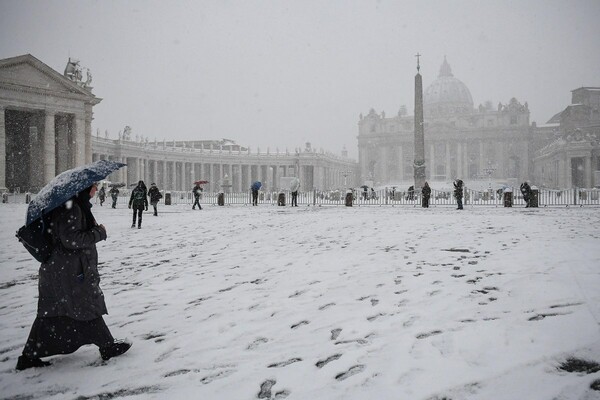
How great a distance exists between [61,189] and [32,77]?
141ft

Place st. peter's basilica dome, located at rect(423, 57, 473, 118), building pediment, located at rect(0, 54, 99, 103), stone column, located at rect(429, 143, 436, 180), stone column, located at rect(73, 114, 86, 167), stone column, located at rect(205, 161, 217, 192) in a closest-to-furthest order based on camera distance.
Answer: building pediment, located at rect(0, 54, 99, 103), stone column, located at rect(73, 114, 86, 167), stone column, located at rect(205, 161, 217, 192), stone column, located at rect(429, 143, 436, 180), st. peter's basilica dome, located at rect(423, 57, 473, 118)

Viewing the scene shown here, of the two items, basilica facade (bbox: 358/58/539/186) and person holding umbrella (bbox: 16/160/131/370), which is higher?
basilica facade (bbox: 358/58/539/186)

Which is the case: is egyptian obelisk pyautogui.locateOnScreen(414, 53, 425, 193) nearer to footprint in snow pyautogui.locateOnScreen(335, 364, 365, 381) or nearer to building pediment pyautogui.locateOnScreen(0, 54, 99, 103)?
footprint in snow pyautogui.locateOnScreen(335, 364, 365, 381)

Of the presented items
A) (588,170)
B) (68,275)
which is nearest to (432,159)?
(588,170)

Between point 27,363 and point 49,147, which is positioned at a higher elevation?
point 49,147

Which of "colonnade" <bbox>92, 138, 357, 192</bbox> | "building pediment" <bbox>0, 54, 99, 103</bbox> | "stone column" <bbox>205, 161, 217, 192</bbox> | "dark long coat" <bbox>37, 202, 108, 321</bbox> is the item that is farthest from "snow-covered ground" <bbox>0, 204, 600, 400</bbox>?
"stone column" <bbox>205, 161, 217, 192</bbox>

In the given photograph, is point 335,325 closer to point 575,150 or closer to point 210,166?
point 575,150

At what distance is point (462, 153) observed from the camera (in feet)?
273

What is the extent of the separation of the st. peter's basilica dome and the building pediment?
7219 centimetres

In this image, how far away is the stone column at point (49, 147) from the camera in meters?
39.1

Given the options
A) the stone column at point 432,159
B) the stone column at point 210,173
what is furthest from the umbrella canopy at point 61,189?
the stone column at point 432,159

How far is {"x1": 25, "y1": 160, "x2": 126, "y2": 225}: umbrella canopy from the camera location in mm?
3260

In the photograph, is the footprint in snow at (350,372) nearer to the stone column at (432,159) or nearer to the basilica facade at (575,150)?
the basilica facade at (575,150)

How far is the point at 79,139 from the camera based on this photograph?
42.5 meters
